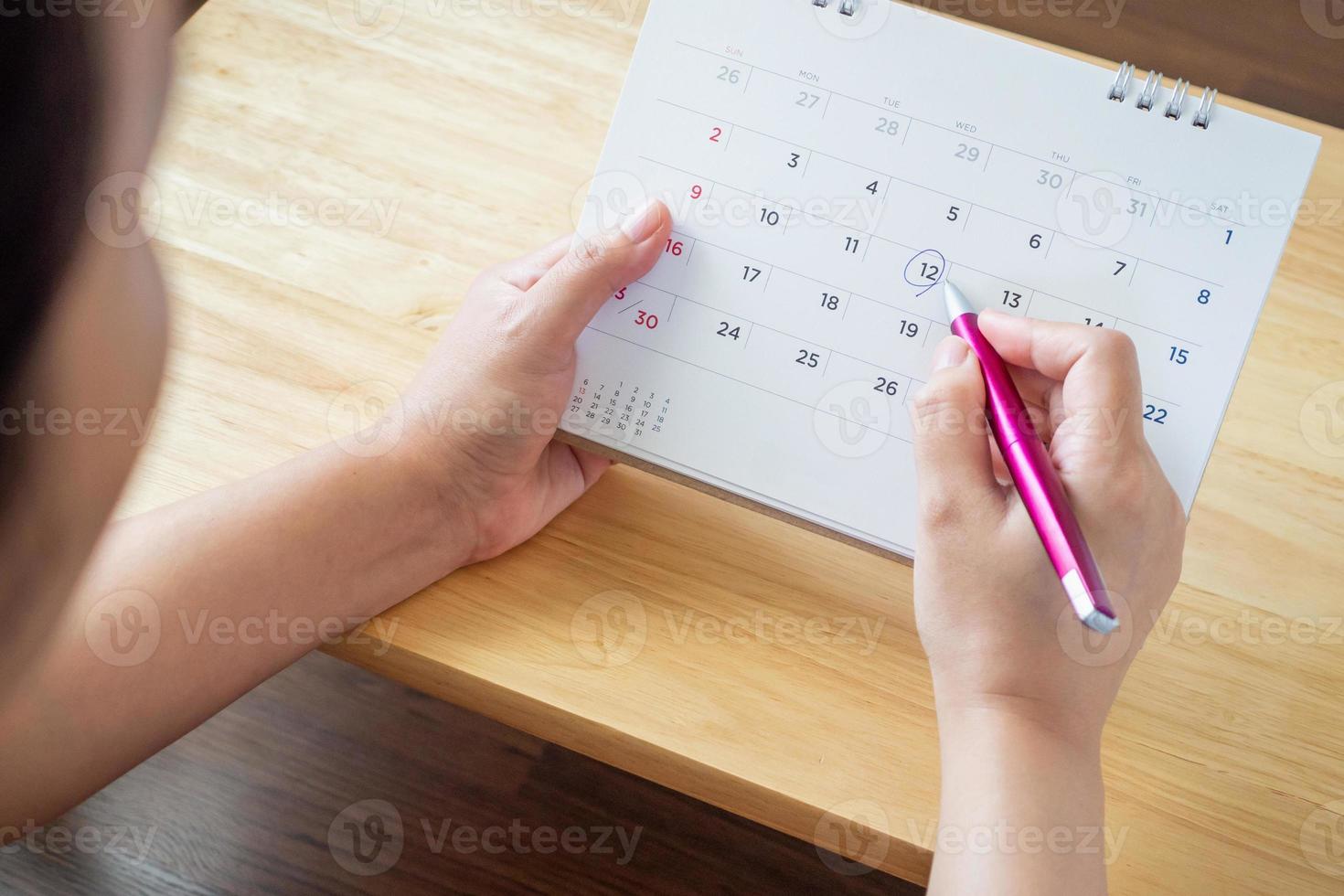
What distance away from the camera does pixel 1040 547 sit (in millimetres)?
464

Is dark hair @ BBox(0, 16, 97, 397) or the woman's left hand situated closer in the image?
dark hair @ BBox(0, 16, 97, 397)

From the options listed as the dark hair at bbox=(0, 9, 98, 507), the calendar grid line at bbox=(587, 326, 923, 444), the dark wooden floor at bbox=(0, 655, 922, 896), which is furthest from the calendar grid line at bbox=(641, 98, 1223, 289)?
the dark wooden floor at bbox=(0, 655, 922, 896)

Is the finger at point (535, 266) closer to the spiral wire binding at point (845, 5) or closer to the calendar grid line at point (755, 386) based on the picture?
the calendar grid line at point (755, 386)

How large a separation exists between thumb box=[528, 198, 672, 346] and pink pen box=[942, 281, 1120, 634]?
0.59ft

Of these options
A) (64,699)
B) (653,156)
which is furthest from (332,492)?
(653,156)

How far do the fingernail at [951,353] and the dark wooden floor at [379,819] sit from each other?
68 cm

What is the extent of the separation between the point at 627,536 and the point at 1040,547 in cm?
25

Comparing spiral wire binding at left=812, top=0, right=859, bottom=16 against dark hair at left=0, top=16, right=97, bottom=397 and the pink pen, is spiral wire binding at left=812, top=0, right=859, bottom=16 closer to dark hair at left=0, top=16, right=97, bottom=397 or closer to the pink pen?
the pink pen

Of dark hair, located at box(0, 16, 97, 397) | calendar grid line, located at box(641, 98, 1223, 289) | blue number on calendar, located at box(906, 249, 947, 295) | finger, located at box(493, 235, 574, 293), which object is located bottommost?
dark hair, located at box(0, 16, 97, 397)

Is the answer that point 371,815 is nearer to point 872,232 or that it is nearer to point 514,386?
point 514,386

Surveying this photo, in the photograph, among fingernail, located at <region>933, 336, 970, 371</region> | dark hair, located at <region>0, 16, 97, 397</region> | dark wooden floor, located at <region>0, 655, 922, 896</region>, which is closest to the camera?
dark hair, located at <region>0, 16, 97, 397</region>

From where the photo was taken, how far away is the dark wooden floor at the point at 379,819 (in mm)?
989

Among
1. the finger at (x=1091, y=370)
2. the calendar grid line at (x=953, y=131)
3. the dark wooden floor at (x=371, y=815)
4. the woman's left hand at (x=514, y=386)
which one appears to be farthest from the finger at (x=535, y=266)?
the dark wooden floor at (x=371, y=815)

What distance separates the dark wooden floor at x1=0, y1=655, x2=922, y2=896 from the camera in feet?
3.25
